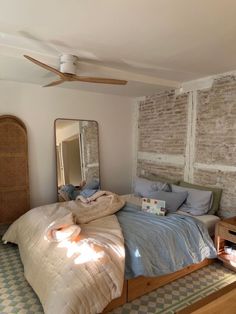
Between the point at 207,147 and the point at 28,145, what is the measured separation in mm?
2701

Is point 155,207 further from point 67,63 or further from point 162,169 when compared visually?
point 67,63

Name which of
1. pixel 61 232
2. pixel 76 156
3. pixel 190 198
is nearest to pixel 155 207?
pixel 190 198

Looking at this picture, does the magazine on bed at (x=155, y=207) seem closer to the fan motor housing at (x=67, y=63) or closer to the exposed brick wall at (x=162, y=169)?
the exposed brick wall at (x=162, y=169)

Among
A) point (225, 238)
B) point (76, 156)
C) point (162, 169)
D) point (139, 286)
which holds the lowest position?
point (139, 286)

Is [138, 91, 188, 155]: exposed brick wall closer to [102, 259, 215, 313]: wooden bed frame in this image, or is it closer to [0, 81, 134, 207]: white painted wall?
[0, 81, 134, 207]: white painted wall

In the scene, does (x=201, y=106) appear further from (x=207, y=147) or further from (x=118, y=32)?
(x=118, y=32)

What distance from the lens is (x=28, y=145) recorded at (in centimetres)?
381

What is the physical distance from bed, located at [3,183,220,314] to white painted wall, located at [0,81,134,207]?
0.91 meters

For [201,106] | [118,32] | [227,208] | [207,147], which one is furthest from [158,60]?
[227,208]

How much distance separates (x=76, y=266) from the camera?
1.97 metres

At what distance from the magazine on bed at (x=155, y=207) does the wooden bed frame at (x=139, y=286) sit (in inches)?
27.2

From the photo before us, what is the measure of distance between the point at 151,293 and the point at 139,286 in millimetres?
175

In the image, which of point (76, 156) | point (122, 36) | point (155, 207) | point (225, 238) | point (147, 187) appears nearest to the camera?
point (122, 36)

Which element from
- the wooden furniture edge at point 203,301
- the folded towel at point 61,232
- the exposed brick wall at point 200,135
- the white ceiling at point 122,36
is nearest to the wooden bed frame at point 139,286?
the folded towel at point 61,232
